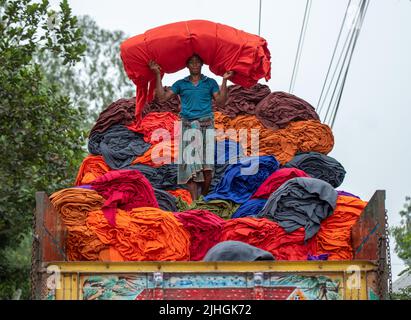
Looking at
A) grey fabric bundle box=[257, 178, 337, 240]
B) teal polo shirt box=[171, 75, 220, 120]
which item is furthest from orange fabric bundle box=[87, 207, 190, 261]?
teal polo shirt box=[171, 75, 220, 120]

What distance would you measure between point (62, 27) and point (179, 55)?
23.7 feet

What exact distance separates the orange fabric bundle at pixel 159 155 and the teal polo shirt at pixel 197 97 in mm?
420

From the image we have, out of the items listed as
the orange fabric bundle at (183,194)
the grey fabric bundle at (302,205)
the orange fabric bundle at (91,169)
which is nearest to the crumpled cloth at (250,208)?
the grey fabric bundle at (302,205)

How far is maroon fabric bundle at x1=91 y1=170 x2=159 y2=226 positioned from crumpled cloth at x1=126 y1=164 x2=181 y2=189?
1223 mm

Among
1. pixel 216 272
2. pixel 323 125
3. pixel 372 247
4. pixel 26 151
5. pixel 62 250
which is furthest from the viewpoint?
pixel 26 151

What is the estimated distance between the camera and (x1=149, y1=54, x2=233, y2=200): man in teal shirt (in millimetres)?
9922

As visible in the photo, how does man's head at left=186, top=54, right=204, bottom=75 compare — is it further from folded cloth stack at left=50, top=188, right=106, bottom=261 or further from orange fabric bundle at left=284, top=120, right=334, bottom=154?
folded cloth stack at left=50, top=188, right=106, bottom=261

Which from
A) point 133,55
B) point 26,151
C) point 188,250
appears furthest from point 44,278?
point 26,151

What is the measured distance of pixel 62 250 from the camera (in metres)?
8.25

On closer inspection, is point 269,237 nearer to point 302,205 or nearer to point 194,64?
point 302,205

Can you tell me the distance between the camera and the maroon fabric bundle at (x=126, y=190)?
8.61 meters

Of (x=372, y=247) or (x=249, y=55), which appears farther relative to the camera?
(x=249, y=55)

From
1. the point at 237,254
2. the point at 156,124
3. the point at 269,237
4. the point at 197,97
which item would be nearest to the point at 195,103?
the point at 197,97

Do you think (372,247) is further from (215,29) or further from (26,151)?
(26,151)
